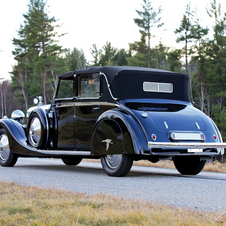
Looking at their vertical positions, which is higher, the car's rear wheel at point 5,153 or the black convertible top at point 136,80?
the black convertible top at point 136,80

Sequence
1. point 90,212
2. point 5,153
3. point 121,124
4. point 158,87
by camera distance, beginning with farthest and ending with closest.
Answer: point 5,153 → point 158,87 → point 121,124 → point 90,212

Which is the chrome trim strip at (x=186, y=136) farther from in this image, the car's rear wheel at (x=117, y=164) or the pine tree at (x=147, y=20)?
the pine tree at (x=147, y=20)

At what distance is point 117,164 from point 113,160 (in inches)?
5.1

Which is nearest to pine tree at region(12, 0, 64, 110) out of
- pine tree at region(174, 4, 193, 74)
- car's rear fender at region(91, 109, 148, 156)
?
pine tree at region(174, 4, 193, 74)

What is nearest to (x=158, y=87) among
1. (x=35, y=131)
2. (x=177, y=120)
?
(x=177, y=120)

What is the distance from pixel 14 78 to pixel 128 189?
204ft

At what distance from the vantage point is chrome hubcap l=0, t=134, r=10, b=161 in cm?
1038

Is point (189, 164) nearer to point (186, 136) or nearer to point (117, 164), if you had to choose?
point (186, 136)

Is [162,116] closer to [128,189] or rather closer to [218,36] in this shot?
[128,189]

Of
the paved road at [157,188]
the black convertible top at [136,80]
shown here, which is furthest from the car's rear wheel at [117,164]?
the black convertible top at [136,80]

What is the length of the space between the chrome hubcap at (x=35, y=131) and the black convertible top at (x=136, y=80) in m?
1.69

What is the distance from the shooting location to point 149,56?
157 feet

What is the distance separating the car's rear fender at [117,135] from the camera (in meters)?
6.81

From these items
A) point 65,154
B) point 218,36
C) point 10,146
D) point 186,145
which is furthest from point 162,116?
point 218,36
